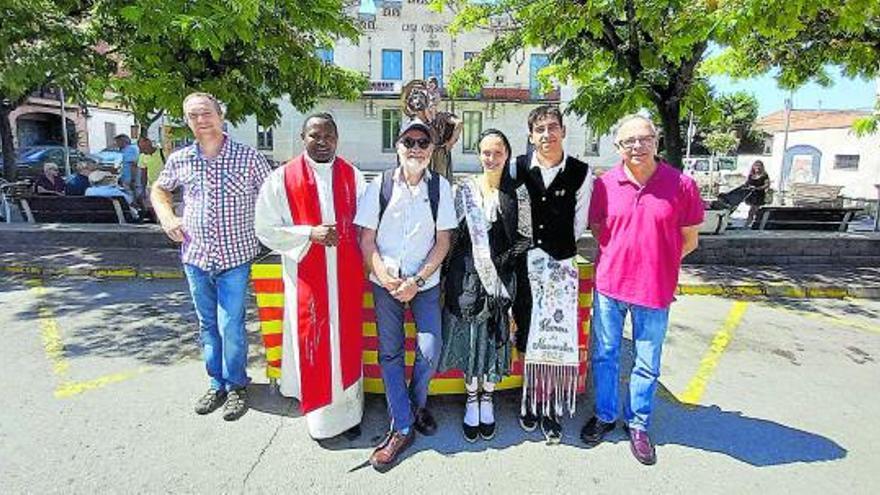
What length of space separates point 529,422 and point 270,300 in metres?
1.82

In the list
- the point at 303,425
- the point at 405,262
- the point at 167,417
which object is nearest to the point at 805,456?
the point at 405,262

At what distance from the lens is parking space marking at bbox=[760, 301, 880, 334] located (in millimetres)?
5766

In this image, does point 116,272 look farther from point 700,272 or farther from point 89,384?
point 700,272

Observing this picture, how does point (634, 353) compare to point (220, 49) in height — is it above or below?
below

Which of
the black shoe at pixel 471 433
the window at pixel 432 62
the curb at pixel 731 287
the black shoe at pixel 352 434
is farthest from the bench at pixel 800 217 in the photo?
the window at pixel 432 62

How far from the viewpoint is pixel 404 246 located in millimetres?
3117

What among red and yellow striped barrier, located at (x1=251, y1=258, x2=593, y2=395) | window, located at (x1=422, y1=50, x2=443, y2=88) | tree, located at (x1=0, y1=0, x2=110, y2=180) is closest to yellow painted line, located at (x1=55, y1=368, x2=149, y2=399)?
red and yellow striped barrier, located at (x1=251, y1=258, x2=593, y2=395)

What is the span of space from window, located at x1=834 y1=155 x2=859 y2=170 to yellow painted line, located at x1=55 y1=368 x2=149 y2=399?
26.8 m

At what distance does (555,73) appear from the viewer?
382 inches

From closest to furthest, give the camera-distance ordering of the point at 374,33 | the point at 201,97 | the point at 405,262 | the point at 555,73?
the point at 405,262, the point at 201,97, the point at 555,73, the point at 374,33

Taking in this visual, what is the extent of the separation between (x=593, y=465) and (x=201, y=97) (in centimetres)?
310

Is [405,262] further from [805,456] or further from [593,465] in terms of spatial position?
[805,456]

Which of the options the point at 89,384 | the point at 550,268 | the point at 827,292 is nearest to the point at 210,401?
the point at 89,384

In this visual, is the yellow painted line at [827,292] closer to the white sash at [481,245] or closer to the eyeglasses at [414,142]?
the white sash at [481,245]
